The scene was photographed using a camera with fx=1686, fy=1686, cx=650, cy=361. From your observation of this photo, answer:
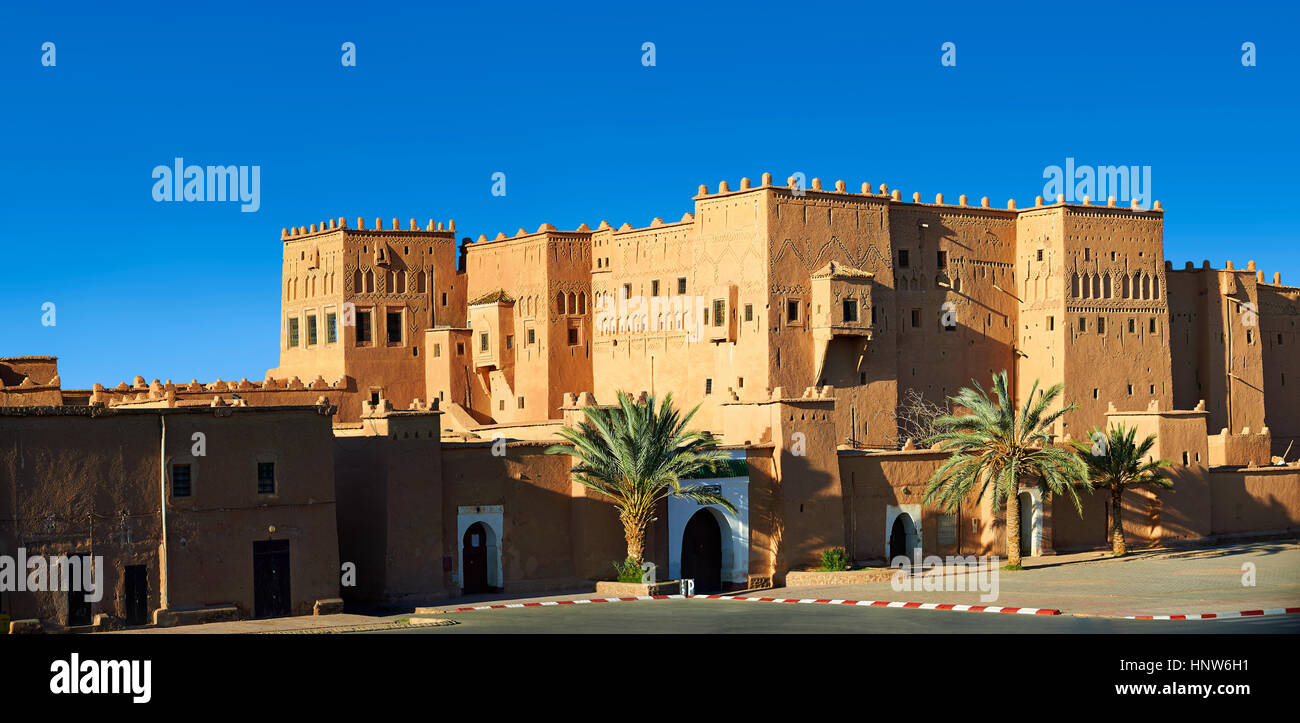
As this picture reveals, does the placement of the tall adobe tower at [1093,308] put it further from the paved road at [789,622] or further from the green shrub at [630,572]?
the paved road at [789,622]

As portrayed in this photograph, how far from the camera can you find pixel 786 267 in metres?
55.4

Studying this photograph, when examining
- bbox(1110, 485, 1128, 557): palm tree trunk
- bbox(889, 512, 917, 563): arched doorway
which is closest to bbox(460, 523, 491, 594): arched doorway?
bbox(889, 512, 917, 563): arched doorway

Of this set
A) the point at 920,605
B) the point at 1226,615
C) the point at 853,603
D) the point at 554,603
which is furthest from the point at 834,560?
the point at 1226,615

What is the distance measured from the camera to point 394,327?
6425cm

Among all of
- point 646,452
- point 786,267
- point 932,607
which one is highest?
point 786,267

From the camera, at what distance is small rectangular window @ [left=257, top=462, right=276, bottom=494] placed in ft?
114

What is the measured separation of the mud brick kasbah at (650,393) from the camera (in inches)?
1330

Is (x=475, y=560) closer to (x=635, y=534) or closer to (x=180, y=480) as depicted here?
(x=635, y=534)

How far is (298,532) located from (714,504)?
11.6 meters

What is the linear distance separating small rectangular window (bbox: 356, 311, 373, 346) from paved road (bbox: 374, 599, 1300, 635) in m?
28.7
